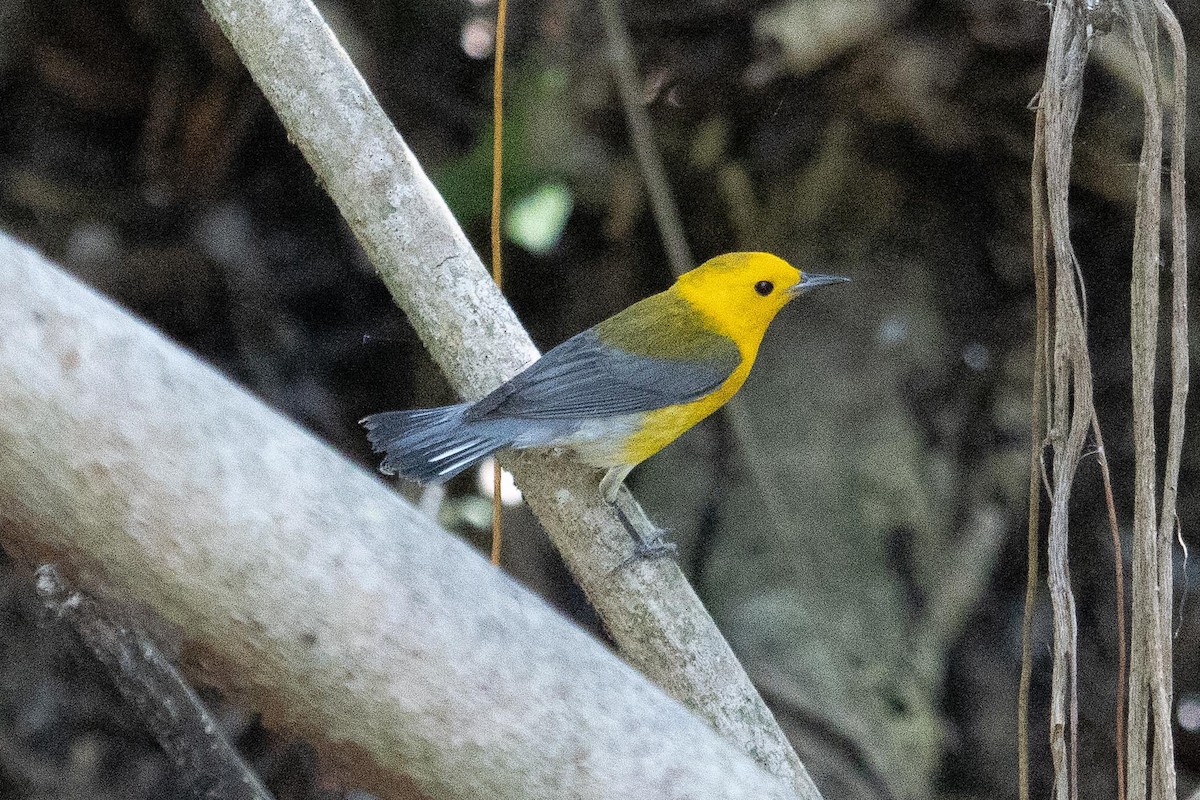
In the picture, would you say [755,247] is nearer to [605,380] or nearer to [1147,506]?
[605,380]

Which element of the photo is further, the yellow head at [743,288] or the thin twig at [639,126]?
the thin twig at [639,126]

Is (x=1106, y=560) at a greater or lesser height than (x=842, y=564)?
lesser

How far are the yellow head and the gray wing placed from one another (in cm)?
9

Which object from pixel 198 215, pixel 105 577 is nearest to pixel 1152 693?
pixel 105 577

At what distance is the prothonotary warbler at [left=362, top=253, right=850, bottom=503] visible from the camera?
9.79 ft

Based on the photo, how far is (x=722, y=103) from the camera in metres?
4.34

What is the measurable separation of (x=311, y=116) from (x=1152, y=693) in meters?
2.19

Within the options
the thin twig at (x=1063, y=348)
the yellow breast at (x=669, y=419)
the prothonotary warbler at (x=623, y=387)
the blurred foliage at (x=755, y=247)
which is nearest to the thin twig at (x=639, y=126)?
the blurred foliage at (x=755, y=247)

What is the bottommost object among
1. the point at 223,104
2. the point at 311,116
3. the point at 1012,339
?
the point at 1012,339

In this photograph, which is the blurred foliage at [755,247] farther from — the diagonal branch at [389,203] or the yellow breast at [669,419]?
the diagonal branch at [389,203]

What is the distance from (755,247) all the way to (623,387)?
1.54m

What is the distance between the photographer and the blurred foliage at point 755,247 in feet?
13.9

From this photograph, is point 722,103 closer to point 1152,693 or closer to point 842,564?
point 842,564

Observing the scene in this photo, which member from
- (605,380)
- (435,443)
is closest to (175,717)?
(435,443)
